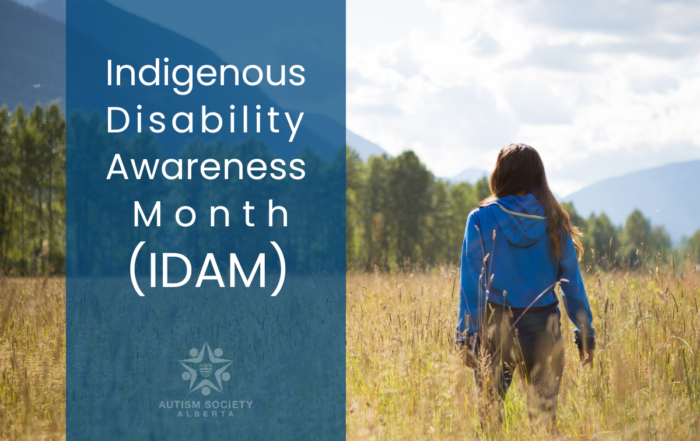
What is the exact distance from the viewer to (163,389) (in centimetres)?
390

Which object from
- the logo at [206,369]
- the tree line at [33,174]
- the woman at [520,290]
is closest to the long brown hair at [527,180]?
the woman at [520,290]

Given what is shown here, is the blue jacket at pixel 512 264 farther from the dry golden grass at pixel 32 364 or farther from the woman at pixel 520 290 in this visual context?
the dry golden grass at pixel 32 364

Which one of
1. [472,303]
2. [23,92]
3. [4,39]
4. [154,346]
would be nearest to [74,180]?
[154,346]

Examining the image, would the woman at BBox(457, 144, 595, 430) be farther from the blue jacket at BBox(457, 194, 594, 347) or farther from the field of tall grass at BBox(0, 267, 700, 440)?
the field of tall grass at BBox(0, 267, 700, 440)

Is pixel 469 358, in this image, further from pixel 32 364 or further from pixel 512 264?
pixel 32 364

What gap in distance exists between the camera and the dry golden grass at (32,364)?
2.96 metres

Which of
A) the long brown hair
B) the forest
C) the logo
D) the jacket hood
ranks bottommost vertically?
Answer: the logo

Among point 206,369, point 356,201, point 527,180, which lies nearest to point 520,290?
point 527,180

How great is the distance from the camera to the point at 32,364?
3.84m

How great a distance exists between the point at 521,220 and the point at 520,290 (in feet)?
1.39

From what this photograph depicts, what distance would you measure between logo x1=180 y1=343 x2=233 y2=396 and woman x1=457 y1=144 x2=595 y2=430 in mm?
2488

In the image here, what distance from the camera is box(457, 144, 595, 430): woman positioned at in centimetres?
267

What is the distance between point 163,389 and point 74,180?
129 feet

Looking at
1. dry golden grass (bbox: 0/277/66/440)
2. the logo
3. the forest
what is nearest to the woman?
the logo
